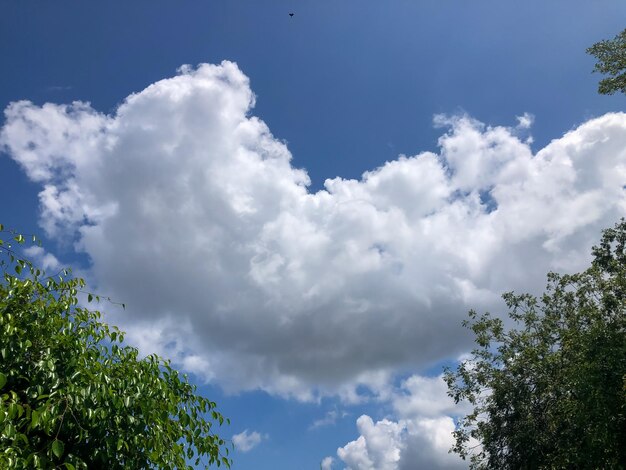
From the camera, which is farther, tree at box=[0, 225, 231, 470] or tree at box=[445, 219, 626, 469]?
tree at box=[445, 219, 626, 469]

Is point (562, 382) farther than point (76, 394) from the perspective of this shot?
Yes

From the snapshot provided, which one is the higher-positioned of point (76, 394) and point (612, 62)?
point (612, 62)

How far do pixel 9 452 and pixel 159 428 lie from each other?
191cm

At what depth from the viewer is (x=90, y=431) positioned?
6.43m

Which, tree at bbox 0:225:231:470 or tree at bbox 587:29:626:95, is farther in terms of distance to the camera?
tree at bbox 587:29:626:95

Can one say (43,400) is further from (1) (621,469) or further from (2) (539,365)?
(2) (539,365)

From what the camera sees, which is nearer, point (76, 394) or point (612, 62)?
point (76, 394)

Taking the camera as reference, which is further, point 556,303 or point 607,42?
point 556,303

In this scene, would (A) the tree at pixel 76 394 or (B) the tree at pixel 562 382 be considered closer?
(A) the tree at pixel 76 394

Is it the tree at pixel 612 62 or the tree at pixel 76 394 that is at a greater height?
the tree at pixel 612 62

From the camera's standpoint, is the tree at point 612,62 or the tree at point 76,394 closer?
the tree at point 76,394

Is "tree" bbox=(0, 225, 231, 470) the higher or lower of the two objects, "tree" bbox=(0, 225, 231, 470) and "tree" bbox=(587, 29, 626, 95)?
the lower

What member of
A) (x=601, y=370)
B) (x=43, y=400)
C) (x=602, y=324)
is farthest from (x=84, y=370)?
(x=602, y=324)

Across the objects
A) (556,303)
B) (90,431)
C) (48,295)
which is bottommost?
(90,431)
